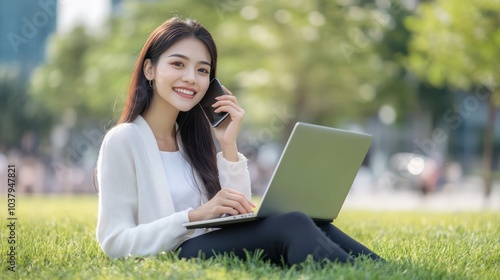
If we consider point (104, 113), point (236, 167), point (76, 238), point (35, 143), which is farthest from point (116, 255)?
point (35, 143)

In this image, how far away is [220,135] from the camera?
4559 mm

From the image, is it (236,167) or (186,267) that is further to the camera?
(236,167)

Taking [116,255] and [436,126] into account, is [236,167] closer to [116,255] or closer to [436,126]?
[116,255]

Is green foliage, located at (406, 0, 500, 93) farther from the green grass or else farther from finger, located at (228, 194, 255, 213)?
finger, located at (228, 194, 255, 213)

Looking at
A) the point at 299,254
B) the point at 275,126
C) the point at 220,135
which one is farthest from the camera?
the point at 275,126

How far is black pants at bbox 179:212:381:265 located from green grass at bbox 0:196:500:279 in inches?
2.4

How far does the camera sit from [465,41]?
54.0 ft

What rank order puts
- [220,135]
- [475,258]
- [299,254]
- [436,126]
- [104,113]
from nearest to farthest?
[299,254], [220,135], [475,258], [104,113], [436,126]

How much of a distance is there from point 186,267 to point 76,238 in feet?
7.12

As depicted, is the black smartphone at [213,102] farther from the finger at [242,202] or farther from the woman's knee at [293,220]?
the woman's knee at [293,220]

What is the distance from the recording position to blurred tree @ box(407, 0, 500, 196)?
16156 millimetres

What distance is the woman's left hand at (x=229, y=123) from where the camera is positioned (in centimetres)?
449

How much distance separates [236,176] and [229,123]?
31 centimetres

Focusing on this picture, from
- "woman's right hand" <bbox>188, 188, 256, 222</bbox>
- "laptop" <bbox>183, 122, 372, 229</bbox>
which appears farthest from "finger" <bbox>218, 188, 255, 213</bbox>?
"laptop" <bbox>183, 122, 372, 229</bbox>
